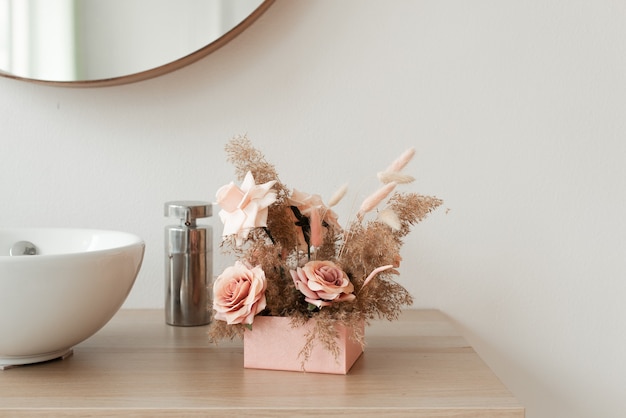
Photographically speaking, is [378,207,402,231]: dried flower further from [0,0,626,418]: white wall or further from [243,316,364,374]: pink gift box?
[0,0,626,418]: white wall

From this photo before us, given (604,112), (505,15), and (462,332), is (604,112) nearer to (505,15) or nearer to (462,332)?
(505,15)

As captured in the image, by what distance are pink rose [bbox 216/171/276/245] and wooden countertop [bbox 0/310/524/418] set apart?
0.15 metres

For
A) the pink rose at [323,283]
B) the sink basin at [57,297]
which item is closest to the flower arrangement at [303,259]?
the pink rose at [323,283]

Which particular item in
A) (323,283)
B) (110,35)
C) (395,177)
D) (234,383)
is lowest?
(234,383)

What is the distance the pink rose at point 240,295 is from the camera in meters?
0.76

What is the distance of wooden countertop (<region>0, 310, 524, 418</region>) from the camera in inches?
26.5

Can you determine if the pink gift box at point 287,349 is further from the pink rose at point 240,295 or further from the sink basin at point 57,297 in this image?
the sink basin at point 57,297

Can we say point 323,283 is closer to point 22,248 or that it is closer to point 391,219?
point 391,219

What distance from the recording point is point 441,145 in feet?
3.55

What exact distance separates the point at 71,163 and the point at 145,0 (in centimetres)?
26

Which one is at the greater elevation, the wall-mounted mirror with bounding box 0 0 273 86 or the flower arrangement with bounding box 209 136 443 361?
the wall-mounted mirror with bounding box 0 0 273 86

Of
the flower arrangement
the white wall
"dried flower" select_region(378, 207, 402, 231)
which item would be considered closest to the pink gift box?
the flower arrangement

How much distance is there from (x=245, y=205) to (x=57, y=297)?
210 mm

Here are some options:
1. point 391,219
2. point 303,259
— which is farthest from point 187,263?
point 391,219
